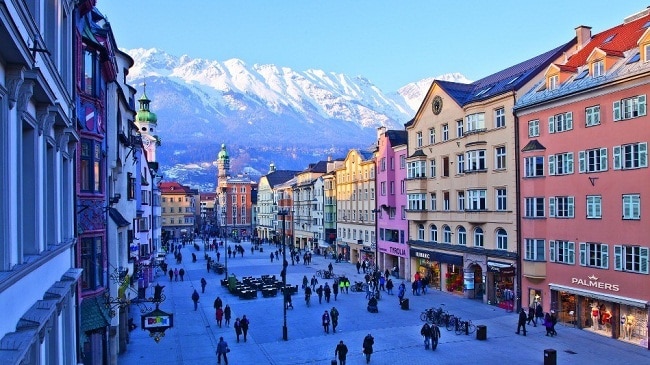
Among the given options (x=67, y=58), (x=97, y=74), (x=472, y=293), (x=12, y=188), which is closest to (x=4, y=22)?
(x=12, y=188)

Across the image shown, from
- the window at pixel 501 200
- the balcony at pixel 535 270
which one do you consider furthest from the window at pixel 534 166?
the balcony at pixel 535 270

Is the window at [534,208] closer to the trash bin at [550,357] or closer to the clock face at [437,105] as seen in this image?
the clock face at [437,105]

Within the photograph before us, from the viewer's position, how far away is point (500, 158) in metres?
36.3

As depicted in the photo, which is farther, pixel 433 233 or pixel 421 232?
pixel 421 232

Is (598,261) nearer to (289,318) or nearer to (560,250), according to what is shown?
(560,250)

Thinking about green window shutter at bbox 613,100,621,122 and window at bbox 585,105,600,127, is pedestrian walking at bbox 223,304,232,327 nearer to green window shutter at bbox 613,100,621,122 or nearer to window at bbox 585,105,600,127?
window at bbox 585,105,600,127

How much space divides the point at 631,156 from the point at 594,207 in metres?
3.52

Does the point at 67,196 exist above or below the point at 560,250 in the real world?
above

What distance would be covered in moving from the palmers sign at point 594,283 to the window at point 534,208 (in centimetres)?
476

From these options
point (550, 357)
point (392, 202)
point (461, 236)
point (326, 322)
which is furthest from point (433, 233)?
point (550, 357)

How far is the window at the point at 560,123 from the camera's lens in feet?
99.7

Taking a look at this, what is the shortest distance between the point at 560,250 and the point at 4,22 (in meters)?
31.6

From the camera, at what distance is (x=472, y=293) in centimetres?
3969

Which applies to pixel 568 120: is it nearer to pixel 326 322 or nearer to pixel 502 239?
pixel 502 239
